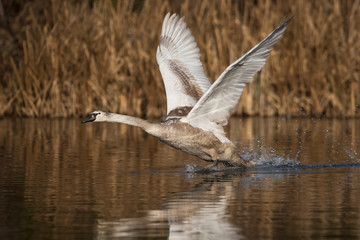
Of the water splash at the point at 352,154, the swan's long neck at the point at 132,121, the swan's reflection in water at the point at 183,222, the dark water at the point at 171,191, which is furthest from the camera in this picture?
the water splash at the point at 352,154

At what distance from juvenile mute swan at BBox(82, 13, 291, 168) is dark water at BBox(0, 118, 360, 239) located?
0.45 m

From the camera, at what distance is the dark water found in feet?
19.7

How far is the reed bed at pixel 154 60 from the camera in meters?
19.0

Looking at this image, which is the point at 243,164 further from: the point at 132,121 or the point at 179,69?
the point at 179,69

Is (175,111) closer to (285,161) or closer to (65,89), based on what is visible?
(285,161)

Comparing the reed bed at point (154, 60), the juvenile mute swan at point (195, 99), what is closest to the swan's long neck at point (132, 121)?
the juvenile mute swan at point (195, 99)

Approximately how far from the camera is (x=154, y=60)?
19766mm

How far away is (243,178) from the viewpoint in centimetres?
937

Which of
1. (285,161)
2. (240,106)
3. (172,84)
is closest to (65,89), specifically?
(240,106)

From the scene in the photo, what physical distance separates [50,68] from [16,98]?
142cm

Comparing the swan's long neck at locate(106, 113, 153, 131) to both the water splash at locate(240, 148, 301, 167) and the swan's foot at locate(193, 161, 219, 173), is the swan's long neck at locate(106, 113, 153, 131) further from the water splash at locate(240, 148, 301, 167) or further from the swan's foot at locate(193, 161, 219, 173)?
the water splash at locate(240, 148, 301, 167)

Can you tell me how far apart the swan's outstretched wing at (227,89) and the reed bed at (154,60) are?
8639mm

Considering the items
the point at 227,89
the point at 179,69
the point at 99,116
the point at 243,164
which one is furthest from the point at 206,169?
the point at 179,69

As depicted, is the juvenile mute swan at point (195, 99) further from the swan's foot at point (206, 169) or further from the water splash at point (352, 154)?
the water splash at point (352, 154)
